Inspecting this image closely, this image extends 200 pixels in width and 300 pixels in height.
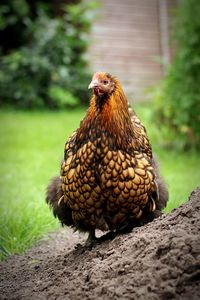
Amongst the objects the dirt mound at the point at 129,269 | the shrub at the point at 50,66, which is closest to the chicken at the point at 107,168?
the dirt mound at the point at 129,269

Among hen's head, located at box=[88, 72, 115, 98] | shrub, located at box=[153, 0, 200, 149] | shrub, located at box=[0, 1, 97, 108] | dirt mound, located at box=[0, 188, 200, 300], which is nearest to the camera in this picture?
dirt mound, located at box=[0, 188, 200, 300]

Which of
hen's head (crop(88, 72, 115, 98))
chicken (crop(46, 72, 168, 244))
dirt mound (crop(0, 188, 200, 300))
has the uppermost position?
hen's head (crop(88, 72, 115, 98))

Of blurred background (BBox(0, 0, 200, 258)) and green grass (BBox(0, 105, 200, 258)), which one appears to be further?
blurred background (BBox(0, 0, 200, 258))

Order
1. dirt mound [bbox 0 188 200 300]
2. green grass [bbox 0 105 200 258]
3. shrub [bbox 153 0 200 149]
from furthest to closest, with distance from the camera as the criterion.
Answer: shrub [bbox 153 0 200 149] < green grass [bbox 0 105 200 258] < dirt mound [bbox 0 188 200 300]

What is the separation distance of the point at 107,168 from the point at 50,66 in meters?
11.1

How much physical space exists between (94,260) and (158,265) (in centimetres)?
62

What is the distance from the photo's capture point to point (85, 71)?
47.2 ft

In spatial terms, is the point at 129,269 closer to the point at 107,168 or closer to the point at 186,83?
the point at 107,168

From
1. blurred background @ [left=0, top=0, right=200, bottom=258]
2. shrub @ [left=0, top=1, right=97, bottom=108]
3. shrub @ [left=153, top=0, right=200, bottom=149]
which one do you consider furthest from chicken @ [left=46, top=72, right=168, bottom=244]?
shrub @ [left=0, top=1, right=97, bottom=108]

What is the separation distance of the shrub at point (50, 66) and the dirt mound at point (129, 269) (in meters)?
10.3

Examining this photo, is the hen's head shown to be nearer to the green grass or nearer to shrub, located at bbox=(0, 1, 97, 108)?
the green grass

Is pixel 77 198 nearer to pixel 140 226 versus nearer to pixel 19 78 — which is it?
pixel 140 226

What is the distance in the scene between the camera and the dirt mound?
2455 millimetres

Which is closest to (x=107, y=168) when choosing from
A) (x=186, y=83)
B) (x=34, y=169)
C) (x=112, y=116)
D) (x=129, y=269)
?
(x=112, y=116)
